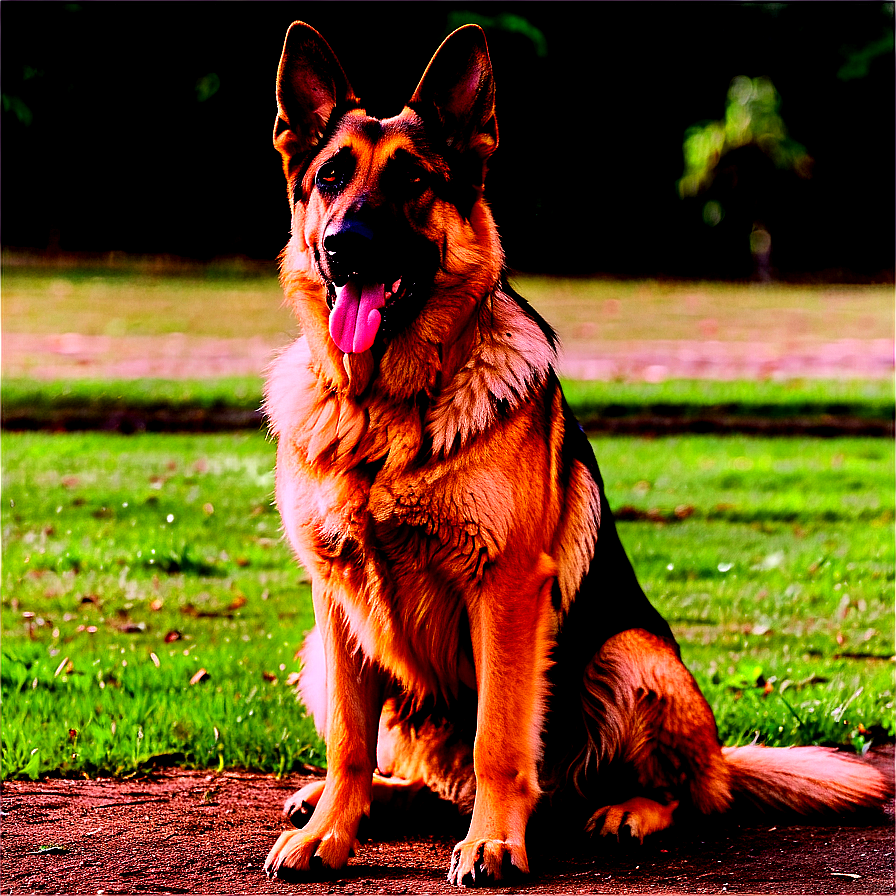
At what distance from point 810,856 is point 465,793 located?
3.54 feet

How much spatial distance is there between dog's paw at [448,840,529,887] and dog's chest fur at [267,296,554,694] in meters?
0.53

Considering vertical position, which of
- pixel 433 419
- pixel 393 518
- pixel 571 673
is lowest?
pixel 571 673

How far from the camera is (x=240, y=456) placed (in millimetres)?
→ 9875

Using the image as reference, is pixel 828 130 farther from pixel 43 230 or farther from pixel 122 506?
pixel 122 506

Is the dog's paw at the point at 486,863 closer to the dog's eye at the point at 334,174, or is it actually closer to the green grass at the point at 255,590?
the green grass at the point at 255,590

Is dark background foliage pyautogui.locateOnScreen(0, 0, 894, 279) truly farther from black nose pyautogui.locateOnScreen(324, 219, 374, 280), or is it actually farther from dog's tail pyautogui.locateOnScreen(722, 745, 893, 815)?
black nose pyautogui.locateOnScreen(324, 219, 374, 280)

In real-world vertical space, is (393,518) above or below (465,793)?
above

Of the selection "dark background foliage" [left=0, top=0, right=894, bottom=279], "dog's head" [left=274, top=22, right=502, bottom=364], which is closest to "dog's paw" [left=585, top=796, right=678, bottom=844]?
"dog's head" [left=274, top=22, right=502, bottom=364]

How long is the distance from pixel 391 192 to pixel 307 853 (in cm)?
195

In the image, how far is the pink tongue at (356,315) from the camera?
356 centimetres

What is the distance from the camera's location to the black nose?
3441 mm

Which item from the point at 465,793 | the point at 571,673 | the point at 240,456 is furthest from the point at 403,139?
the point at 240,456

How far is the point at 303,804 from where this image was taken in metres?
3.85

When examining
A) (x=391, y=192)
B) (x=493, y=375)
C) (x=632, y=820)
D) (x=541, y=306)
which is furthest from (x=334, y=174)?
(x=541, y=306)
